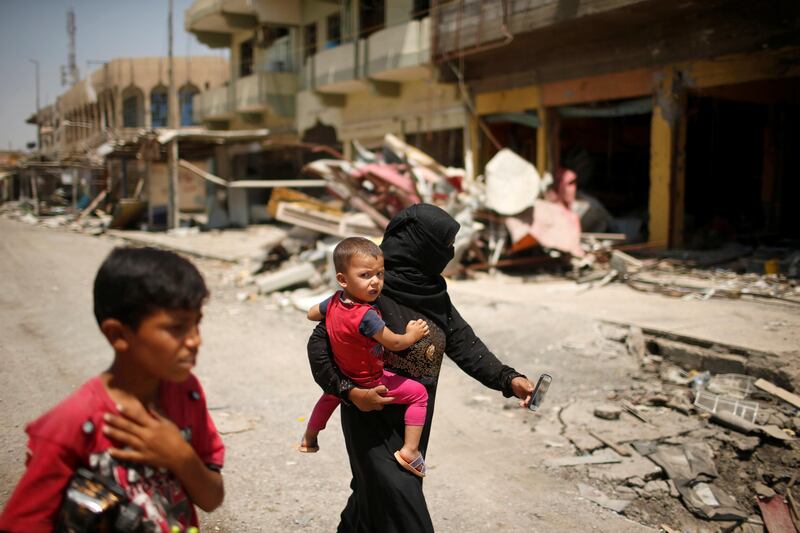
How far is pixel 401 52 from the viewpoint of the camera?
14578mm

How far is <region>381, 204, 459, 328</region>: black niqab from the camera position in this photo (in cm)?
231

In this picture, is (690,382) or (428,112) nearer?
(690,382)

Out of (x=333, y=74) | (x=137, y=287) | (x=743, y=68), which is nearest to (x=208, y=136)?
(x=333, y=74)

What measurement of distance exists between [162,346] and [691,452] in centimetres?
383

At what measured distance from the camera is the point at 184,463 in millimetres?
1432

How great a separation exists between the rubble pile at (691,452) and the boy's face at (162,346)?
9.73 ft

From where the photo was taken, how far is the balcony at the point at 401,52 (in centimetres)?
1407

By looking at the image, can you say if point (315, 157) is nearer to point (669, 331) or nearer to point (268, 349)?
point (268, 349)

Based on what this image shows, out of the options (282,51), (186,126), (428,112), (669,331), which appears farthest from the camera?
(186,126)

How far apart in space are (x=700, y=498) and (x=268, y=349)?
172 inches

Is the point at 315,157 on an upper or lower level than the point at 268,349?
upper

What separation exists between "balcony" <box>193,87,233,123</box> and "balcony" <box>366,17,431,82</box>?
9.03 metres

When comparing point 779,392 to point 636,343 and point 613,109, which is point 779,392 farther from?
point 613,109

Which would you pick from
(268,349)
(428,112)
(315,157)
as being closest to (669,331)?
(268,349)
